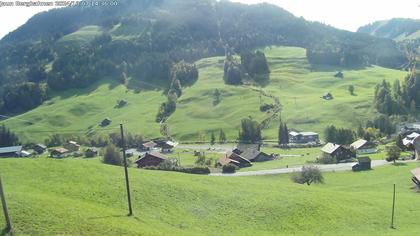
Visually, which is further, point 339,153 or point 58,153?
point 58,153

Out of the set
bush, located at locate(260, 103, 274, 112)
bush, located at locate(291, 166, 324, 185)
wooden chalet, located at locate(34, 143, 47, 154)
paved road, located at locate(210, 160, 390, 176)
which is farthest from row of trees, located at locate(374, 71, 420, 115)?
wooden chalet, located at locate(34, 143, 47, 154)

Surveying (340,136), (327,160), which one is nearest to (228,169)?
(327,160)

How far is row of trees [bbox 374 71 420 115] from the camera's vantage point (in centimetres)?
17088

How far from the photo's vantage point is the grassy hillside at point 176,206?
36938 mm

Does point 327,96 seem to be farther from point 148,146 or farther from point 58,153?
point 58,153

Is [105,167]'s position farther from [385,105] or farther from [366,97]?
[366,97]

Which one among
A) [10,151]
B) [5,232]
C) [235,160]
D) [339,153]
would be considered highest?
[5,232]

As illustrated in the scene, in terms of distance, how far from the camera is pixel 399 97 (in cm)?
18088

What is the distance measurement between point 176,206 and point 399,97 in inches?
6255

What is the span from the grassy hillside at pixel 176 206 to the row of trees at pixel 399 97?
115 m

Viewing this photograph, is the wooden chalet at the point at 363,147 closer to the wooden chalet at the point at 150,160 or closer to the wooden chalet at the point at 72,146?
the wooden chalet at the point at 150,160

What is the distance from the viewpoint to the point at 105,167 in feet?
187

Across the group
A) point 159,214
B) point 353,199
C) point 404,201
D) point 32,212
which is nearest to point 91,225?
point 32,212

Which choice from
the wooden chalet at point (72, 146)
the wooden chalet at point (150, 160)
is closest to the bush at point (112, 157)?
the wooden chalet at point (150, 160)
